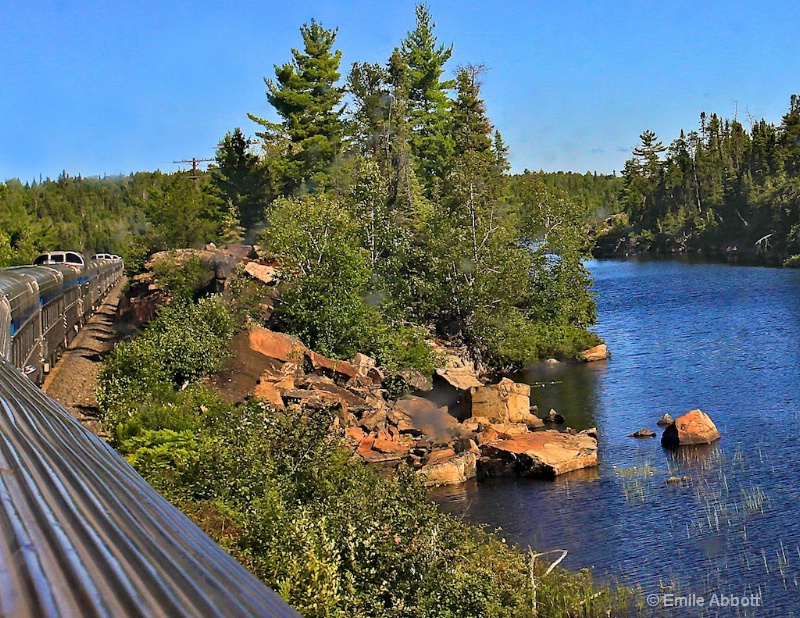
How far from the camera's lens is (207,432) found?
17.8 m

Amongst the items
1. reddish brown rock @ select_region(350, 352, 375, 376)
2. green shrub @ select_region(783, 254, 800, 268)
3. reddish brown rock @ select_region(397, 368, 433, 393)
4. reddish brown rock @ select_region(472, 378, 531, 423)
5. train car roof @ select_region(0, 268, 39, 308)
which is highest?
train car roof @ select_region(0, 268, 39, 308)

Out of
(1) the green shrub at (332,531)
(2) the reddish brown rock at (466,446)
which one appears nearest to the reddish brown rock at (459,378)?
(2) the reddish brown rock at (466,446)

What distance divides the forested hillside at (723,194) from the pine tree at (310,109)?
5040cm

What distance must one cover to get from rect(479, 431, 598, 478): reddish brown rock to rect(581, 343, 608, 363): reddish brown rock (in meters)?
15.9

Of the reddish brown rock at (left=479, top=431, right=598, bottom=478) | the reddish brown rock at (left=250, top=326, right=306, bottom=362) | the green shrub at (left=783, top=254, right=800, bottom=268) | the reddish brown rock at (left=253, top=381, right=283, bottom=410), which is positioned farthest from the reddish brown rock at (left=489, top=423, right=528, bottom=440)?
the green shrub at (left=783, top=254, right=800, bottom=268)

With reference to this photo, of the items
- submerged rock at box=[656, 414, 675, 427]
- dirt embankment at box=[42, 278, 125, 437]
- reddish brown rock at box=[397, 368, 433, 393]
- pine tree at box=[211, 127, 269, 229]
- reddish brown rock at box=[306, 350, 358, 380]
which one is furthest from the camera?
pine tree at box=[211, 127, 269, 229]

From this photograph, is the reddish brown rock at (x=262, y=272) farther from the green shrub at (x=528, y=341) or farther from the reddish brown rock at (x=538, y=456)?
the reddish brown rock at (x=538, y=456)

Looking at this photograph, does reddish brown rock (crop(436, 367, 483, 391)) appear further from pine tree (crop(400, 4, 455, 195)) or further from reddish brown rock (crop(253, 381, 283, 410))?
pine tree (crop(400, 4, 455, 195))

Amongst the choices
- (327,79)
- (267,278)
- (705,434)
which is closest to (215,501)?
(705,434)

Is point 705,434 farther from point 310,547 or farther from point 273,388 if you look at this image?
point 310,547

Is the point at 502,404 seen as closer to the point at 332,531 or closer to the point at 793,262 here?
the point at 332,531

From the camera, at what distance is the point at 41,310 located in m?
22.9

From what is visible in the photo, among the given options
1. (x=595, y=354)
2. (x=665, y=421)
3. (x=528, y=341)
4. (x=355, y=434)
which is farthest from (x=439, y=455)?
(x=595, y=354)

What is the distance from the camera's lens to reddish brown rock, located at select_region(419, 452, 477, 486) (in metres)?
24.2
